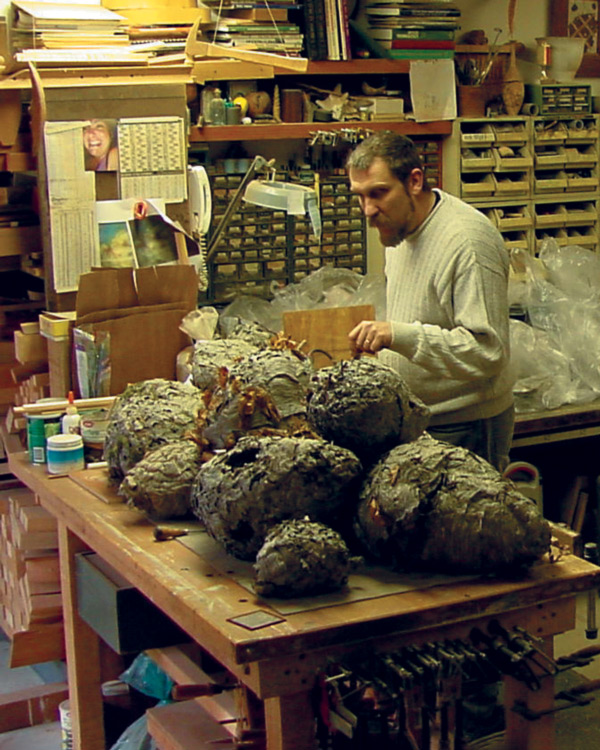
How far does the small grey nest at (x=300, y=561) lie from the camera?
1.78 m

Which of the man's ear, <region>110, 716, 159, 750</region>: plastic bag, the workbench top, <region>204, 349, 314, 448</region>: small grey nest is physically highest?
the man's ear

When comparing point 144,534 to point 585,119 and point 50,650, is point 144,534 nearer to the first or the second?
point 50,650

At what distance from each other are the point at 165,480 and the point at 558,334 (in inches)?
99.0

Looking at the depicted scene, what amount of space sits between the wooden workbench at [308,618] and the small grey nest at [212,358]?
406mm

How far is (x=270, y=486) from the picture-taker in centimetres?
185

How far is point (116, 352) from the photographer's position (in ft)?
11.0

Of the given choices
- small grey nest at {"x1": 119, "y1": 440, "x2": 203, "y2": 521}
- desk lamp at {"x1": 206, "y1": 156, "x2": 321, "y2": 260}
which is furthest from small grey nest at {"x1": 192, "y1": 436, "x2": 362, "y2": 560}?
desk lamp at {"x1": 206, "y1": 156, "x2": 321, "y2": 260}

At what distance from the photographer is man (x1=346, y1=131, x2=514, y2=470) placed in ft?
8.80

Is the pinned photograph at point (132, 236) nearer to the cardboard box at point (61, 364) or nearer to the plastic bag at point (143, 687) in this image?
the cardboard box at point (61, 364)

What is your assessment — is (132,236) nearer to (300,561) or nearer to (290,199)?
(290,199)

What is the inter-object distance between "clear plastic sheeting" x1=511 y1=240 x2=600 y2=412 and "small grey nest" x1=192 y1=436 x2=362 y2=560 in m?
2.23

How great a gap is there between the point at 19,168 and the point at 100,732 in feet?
6.17

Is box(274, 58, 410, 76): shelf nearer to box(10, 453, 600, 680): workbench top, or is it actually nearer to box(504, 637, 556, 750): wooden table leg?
box(10, 453, 600, 680): workbench top

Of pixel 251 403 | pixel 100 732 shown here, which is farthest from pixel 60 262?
pixel 251 403
